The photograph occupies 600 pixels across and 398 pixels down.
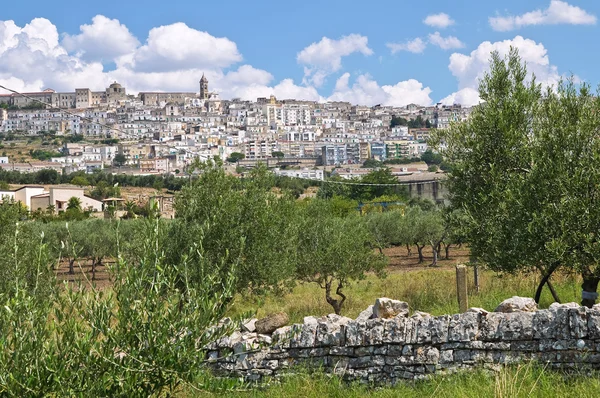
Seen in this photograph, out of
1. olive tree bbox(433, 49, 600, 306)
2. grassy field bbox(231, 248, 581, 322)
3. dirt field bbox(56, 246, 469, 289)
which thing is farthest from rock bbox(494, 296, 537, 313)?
dirt field bbox(56, 246, 469, 289)

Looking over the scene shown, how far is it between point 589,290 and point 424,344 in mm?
4212

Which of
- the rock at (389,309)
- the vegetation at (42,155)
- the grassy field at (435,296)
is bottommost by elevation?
the grassy field at (435,296)

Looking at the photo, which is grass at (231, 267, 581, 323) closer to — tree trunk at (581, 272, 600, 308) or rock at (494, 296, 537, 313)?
tree trunk at (581, 272, 600, 308)

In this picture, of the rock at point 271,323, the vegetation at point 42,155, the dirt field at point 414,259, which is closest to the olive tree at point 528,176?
the rock at point 271,323

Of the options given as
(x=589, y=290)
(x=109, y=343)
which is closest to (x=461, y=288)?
(x=589, y=290)

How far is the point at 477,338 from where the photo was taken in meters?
8.35

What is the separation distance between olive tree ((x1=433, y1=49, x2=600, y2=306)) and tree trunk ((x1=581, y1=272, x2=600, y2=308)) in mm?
16

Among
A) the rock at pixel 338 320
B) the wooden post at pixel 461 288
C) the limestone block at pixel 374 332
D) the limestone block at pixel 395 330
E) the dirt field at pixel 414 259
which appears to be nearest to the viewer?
the limestone block at pixel 395 330

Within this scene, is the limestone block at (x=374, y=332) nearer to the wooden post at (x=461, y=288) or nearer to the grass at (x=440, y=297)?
the wooden post at (x=461, y=288)

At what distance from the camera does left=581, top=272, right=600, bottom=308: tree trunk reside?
11.1m

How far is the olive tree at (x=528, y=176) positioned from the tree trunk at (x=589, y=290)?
2 centimetres

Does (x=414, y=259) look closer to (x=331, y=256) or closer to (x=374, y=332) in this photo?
(x=331, y=256)

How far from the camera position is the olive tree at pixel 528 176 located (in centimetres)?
1053

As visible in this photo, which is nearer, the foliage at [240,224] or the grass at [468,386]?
the grass at [468,386]
